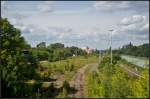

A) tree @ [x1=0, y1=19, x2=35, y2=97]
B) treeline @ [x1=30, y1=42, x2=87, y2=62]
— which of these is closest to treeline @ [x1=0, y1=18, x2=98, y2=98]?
tree @ [x1=0, y1=19, x2=35, y2=97]

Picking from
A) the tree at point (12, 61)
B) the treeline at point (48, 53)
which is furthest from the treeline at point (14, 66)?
the treeline at point (48, 53)

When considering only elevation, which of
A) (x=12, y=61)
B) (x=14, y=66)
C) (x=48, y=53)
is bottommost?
(x=14, y=66)

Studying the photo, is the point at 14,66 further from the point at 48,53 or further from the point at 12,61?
the point at 48,53

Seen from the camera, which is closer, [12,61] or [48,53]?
[12,61]

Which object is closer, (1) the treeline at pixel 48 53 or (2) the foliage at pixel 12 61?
(2) the foliage at pixel 12 61


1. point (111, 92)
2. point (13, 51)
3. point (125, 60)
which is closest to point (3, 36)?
point (13, 51)

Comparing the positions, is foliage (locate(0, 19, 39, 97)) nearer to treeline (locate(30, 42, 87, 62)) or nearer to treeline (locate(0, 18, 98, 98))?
treeline (locate(0, 18, 98, 98))

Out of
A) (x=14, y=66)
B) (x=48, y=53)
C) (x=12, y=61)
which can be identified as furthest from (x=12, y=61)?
(x=48, y=53)

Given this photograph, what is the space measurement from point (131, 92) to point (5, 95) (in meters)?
7.58

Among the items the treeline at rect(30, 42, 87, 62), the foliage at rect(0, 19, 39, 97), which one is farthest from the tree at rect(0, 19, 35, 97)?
the treeline at rect(30, 42, 87, 62)

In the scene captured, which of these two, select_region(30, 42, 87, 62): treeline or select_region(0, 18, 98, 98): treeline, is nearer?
select_region(0, 18, 98, 98): treeline

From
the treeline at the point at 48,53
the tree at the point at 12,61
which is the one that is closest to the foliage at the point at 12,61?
the tree at the point at 12,61

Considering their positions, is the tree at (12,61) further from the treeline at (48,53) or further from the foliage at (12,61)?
the treeline at (48,53)

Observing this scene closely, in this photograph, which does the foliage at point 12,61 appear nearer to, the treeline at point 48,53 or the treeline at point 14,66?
the treeline at point 14,66
